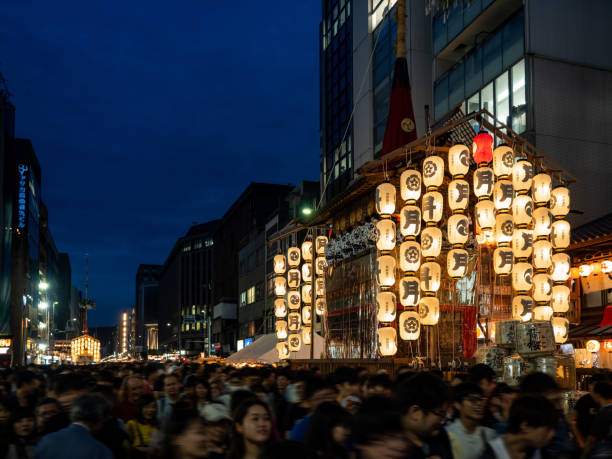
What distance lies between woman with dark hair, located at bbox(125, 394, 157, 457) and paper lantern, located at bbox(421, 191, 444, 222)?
1288cm

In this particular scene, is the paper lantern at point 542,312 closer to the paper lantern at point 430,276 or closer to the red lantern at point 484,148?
the paper lantern at point 430,276

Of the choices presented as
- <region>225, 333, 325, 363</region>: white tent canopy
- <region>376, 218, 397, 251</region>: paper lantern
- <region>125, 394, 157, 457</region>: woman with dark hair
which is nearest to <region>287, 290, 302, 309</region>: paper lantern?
<region>225, 333, 325, 363</region>: white tent canopy

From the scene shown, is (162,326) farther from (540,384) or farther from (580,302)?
(540,384)

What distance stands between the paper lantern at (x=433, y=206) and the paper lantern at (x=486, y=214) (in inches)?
43.3

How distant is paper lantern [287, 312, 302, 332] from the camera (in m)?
30.4

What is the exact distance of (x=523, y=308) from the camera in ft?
63.2

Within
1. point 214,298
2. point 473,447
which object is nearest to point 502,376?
point 473,447

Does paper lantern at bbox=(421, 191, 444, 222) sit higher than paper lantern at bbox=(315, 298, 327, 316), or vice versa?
paper lantern at bbox=(421, 191, 444, 222)

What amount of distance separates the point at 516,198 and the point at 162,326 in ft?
513

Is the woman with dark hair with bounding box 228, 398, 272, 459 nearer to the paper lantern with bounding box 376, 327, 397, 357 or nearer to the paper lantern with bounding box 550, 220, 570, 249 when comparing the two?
the paper lantern with bounding box 376, 327, 397, 357

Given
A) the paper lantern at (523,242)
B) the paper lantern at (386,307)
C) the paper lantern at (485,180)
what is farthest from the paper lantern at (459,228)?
the paper lantern at (386,307)

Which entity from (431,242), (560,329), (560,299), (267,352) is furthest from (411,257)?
(267,352)

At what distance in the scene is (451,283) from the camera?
74.9 ft

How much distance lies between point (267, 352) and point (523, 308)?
15.8m
